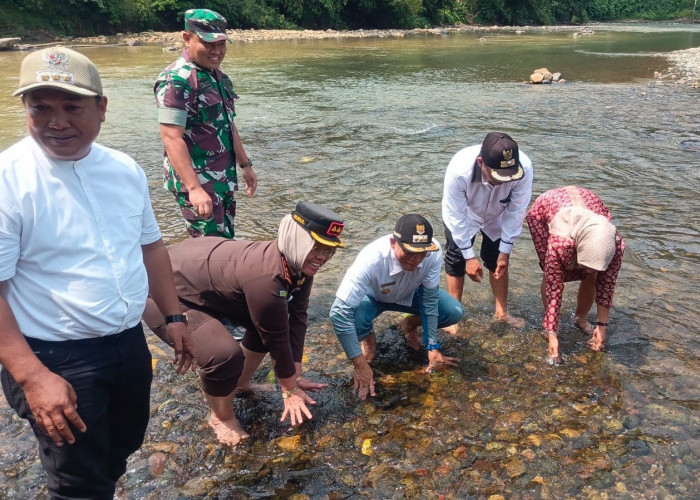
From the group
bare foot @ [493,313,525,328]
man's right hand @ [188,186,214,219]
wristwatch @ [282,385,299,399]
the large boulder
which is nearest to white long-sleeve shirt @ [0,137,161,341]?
wristwatch @ [282,385,299,399]

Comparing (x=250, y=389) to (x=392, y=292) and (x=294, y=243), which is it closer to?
(x=392, y=292)

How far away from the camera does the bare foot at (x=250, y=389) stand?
3680 millimetres

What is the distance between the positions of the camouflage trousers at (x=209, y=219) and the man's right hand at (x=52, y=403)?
7.20ft

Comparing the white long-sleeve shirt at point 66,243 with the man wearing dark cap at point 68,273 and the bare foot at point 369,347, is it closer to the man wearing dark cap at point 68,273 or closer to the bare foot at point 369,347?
the man wearing dark cap at point 68,273

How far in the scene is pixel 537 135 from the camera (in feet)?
36.8

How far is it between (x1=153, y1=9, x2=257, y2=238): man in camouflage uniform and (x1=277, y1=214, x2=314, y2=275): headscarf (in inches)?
42.3

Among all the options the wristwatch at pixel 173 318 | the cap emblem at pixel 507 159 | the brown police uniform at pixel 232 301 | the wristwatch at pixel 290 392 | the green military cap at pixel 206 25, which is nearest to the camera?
the wristwatch at pixel 173 318

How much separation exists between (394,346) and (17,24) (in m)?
38.6

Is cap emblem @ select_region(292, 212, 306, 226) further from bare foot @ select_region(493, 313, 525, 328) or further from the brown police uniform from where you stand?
bare foot @ select_region(493, 313, 525, 328)

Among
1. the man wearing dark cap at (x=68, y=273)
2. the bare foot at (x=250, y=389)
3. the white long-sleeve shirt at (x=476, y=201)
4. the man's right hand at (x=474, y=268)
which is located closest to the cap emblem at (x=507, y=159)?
the white long-sleeve shirt at (x=476, y=201)

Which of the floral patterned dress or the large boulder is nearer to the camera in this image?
the floral patterned dress

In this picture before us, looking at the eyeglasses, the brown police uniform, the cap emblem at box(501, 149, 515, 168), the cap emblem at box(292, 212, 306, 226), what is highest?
the cap emblem at box(501, 149, 515, 168)

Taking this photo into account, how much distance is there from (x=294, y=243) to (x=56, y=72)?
1.35 metres

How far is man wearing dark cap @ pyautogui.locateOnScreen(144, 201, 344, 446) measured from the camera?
2846 millimetres
